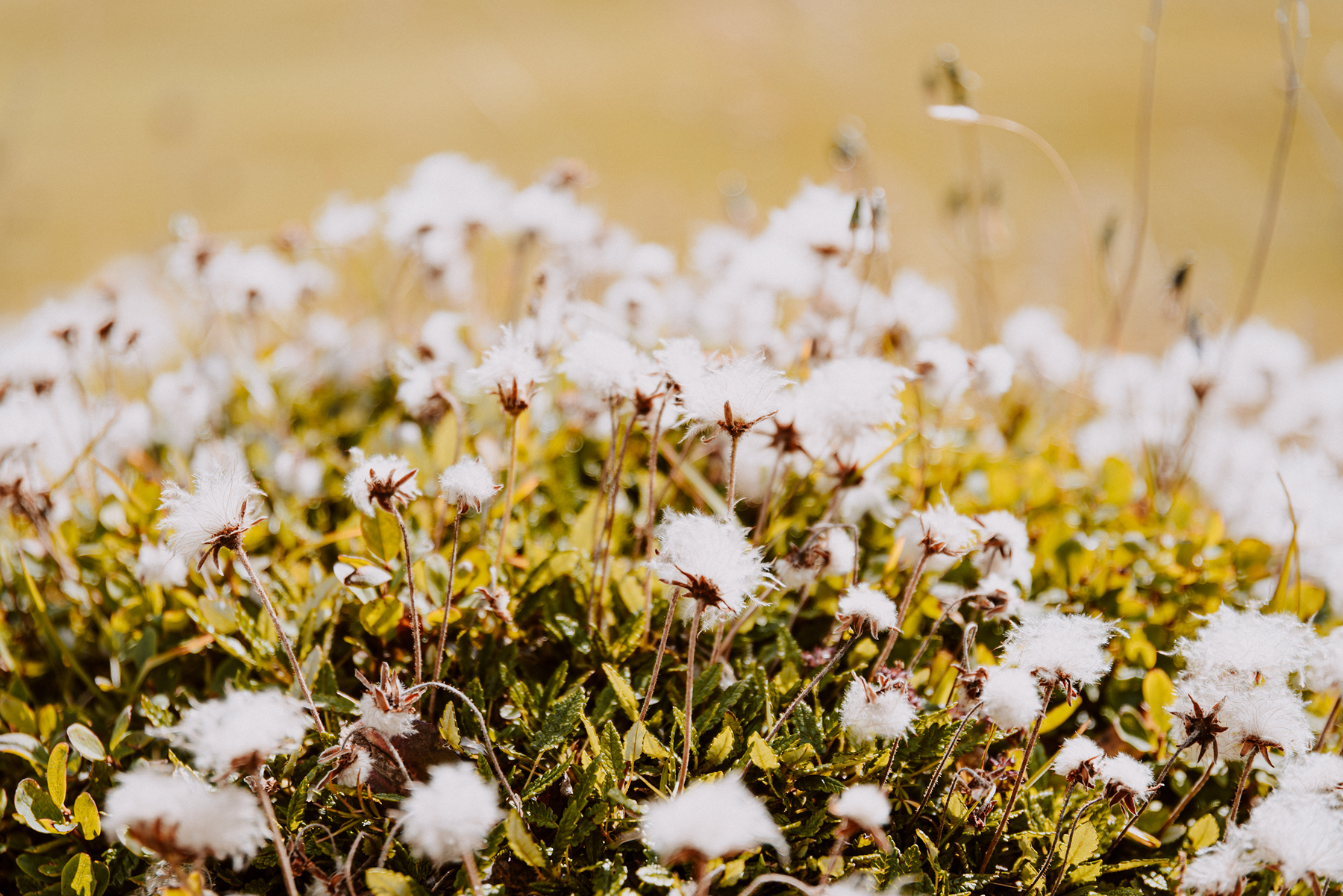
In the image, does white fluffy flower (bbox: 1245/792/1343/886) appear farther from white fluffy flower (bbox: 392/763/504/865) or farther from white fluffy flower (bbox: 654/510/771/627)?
white fluffy flower (bbox: 392/763/504/865)

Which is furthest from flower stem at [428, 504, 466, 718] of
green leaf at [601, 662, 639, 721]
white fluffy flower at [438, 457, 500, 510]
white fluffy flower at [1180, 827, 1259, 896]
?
white fluffy flower at [1180, 827, 1259, 896]

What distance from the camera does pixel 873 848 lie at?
159cm

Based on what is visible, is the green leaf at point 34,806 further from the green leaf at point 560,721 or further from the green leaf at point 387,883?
the green leaf at point 560,721

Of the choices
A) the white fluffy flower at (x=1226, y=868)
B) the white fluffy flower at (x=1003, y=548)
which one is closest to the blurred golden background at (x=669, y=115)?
the white fluffy flower at (x=1003, y=548)

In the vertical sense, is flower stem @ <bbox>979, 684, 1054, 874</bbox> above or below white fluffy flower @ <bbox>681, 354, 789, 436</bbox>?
below

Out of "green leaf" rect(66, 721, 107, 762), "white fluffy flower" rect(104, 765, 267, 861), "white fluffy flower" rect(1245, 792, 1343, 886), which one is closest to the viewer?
"white fluffy flower" rect(104, 765, 267, 861)

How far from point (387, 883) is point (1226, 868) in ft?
3.94

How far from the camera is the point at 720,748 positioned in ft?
5.27

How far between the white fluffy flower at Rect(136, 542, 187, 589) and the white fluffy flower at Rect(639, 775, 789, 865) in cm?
130

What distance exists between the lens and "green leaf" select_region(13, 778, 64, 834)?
1597 millimetres

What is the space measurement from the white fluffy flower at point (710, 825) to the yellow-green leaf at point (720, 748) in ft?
1.35

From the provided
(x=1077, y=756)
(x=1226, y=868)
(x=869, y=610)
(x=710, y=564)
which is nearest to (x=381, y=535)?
(x=710, y=564)

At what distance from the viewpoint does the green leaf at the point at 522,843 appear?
4.34 ft

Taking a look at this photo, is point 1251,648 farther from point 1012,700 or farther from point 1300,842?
point 1012,700
